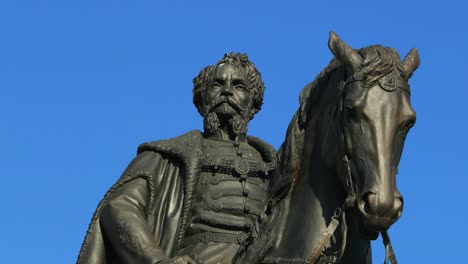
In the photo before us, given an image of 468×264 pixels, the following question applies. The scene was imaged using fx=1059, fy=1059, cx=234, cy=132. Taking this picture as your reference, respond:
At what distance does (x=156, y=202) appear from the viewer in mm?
12672

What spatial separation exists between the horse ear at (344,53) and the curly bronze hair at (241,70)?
4.08 m

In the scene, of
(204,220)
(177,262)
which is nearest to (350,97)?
(177,262)

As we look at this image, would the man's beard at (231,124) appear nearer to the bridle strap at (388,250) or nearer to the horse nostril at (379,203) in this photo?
the bridle strap at (388,250)

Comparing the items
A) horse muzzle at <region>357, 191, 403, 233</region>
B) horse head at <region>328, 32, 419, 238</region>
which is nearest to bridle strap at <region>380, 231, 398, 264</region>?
horse head at <region>328, 32, 419, 238</region>

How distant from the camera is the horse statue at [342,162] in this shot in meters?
8.70

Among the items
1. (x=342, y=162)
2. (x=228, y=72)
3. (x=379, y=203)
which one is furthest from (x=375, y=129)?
(x=228, y=72)

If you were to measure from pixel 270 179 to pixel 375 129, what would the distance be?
185cm

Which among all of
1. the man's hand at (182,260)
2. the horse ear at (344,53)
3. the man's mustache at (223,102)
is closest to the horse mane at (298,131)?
the horse ear at (344,53)

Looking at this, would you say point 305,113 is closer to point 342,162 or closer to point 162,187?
point 342,162

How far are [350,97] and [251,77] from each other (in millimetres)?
4659

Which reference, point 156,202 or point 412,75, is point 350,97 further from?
point 156,202

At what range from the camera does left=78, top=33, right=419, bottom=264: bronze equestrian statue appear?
28.9 ft

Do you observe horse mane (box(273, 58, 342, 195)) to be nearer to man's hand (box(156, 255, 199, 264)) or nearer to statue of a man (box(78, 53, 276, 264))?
man's hand (box(156, 255, 199, 264))

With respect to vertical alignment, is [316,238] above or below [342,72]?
below
